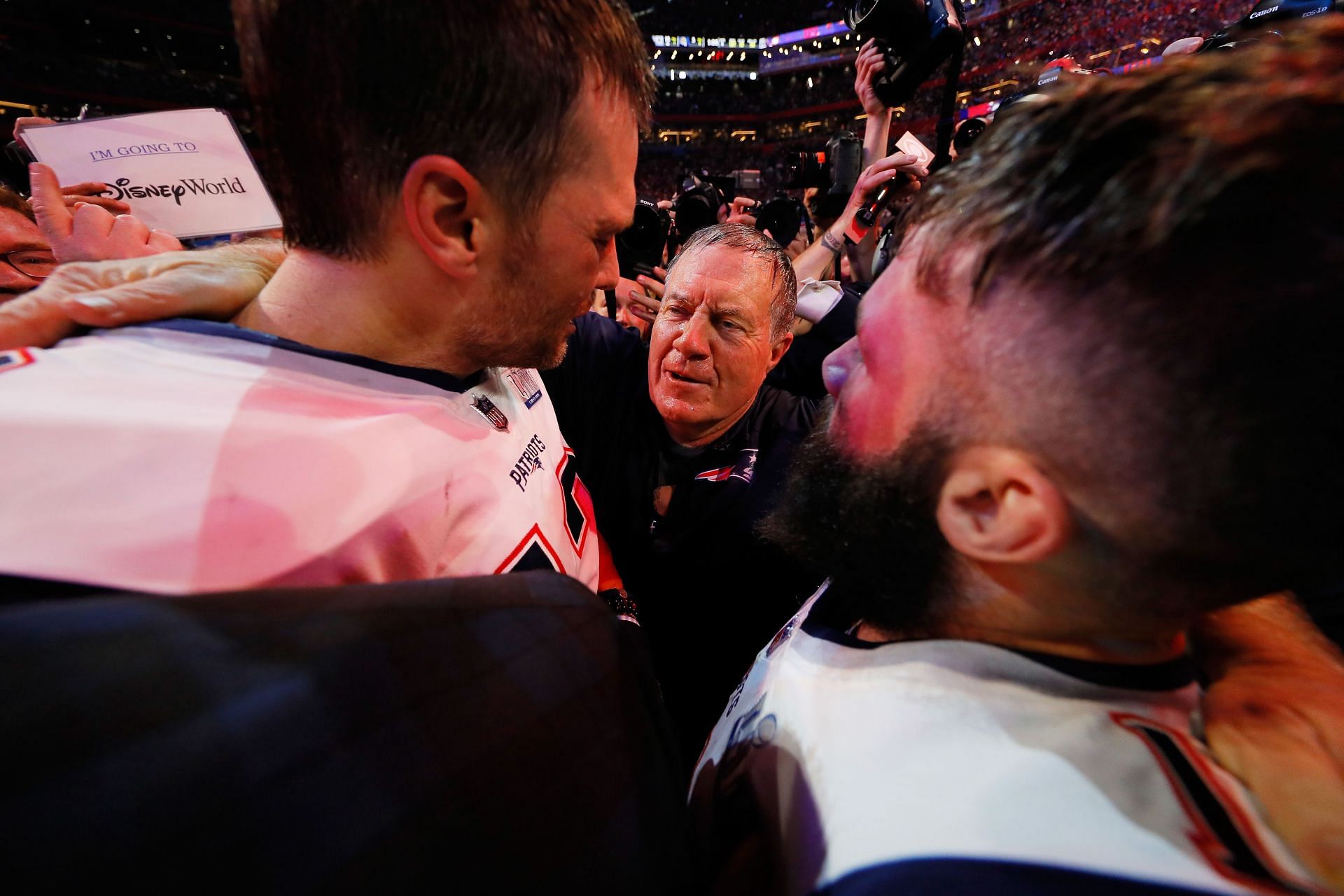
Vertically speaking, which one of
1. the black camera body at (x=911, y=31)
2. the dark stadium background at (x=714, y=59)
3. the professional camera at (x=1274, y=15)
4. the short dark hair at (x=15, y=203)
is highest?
the dark stadium background at (x=714, y=59)

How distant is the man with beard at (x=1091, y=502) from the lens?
565 mm

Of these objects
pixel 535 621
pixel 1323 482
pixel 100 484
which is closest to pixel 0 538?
pixel 100 484

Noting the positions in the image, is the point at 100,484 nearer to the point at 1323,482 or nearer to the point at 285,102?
the point at 285,102

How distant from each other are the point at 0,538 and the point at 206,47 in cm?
2471

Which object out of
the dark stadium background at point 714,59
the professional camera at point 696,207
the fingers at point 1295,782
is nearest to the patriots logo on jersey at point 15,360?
the fingers at point 1295,782

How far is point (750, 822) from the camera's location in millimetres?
849

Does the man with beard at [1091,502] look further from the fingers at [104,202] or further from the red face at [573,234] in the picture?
the fingers at [104,202]

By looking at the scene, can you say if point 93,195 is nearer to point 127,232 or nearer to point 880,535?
point 127,232

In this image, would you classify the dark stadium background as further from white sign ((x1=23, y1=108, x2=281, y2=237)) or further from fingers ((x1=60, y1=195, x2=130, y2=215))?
fingers ((x1=60, y1=195, x2=130, y2=215))

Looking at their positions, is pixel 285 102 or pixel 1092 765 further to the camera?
pixel 285 102

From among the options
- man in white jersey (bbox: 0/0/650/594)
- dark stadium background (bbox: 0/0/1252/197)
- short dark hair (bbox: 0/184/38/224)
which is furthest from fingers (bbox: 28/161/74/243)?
dark stadium background (bbox: 0/0/1252/197)

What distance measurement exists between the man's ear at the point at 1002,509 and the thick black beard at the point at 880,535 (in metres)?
0.04

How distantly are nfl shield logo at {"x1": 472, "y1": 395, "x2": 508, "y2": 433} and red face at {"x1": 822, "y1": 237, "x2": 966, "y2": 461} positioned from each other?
697 mm

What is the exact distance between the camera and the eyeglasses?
6.54 ft
